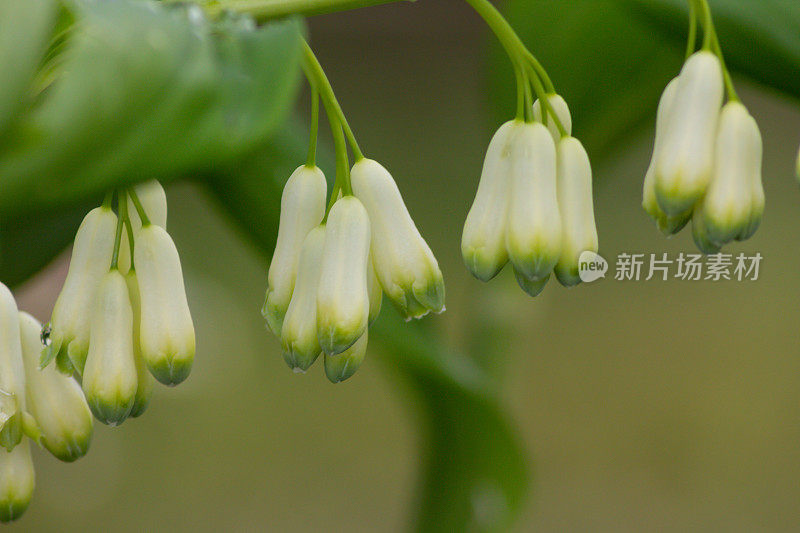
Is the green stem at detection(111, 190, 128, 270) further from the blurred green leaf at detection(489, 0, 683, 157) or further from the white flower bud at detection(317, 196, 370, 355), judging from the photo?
the blurred green leaf at detection(489, 0, 683, 157)

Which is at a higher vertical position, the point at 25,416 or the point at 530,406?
the point at 25,416

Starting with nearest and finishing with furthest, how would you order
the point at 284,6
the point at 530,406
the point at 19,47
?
the point at 19,47 → the point at 284,6 → the point at 530,406

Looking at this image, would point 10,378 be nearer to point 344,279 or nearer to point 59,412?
point 59,412

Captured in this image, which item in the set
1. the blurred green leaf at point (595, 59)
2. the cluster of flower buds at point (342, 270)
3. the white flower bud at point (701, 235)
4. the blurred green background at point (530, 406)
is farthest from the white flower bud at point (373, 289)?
the blurred green background at point (530, 406)

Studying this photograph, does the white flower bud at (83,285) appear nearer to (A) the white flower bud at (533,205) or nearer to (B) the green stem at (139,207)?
(B) the green stem at (139,207)

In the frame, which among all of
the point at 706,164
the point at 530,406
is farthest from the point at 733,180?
the point at 530,406

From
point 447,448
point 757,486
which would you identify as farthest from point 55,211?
point 757,486
